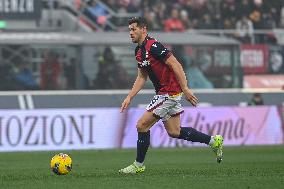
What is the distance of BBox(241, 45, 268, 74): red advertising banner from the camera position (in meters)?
31.4

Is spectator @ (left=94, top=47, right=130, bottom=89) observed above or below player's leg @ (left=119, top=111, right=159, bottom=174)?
below

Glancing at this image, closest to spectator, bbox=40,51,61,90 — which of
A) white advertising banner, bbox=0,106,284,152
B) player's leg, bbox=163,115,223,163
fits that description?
white advertising banner, bbox=0,106,284,152

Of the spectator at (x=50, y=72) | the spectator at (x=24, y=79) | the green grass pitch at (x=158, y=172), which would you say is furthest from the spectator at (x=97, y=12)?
the green grass pitch at (x=158, y=172)

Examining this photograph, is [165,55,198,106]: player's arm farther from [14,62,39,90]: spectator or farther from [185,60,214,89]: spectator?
[185,60,214,89]: spectator

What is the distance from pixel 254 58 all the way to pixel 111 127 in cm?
829

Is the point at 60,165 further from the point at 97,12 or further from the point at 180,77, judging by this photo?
the point at 97,12

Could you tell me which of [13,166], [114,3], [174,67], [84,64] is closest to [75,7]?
[114,3]

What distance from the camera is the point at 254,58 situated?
103 ft

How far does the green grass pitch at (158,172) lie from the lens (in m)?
12.2

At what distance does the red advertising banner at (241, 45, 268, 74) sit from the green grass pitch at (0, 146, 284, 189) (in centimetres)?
1081

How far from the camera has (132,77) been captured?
28.2 meters

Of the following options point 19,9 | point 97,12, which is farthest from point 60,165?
point 97,12

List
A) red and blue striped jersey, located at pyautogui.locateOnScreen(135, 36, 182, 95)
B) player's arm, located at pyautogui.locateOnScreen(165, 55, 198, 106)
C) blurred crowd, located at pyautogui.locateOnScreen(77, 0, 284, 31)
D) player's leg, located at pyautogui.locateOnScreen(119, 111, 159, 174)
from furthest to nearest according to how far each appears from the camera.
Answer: blurred crowd, located at pyautogui.locateOnScreen(77, 0, 284, 31)
player's leg, located at pyautogui.locateOnScreen(119, 111, 159, 174)
red and blue striped jersey, located at pyautogui.locateOnScreen(135, 36, 182, 95)
player's arm, located at pyautogui.locateOnScreen(165, 55, 198, 106)

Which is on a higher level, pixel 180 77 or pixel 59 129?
pixel 180 77
